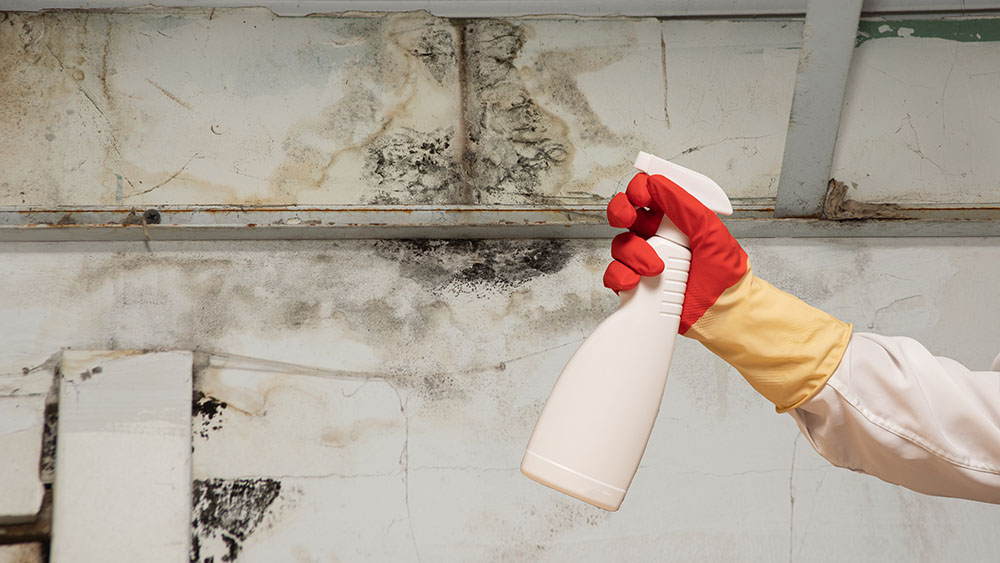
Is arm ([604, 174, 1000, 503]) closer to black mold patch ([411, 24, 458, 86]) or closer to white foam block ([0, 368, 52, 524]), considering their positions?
black mold patch ([411, 24, 458, 86])

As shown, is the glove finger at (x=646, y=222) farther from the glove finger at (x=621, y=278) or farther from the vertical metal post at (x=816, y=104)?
the vertical metal post at (x=816, y=104)

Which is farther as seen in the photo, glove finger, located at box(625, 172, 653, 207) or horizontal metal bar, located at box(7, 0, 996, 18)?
horizontal metal bar, located at box(7, 0, 996, 18)

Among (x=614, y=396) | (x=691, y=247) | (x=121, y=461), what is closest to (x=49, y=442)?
(x=121, y=461)

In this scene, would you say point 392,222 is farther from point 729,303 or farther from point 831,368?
point 831,368

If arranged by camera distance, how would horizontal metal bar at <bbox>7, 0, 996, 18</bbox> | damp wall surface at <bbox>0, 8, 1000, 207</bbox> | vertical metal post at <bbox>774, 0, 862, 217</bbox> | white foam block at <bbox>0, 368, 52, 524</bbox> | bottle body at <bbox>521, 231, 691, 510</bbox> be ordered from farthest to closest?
horizontal metal bar at <bbox>7, 0, 996, 18</bbox>
damp wall surface at <bbox>0, 8, 1000, 207</bbox>
white foam block at <bbox>0, 368, 52, 524</bbox>
vertical metal post at <bbox>774, 0, 862, 217</bbox>
bottle body at <bbox>521, 231, 691, 510</bbox>

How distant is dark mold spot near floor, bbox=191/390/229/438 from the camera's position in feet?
5.35

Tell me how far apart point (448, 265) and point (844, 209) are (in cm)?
88

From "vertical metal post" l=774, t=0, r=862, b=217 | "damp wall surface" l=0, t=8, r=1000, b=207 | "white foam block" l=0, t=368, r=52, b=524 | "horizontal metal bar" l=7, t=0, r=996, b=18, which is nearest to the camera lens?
"vertical metal post" l=774, t=0, r=862, b=217

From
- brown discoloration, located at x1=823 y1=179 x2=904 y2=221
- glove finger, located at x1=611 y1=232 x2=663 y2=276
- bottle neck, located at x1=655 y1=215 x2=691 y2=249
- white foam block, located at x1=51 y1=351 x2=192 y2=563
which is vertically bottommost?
white foam block, located at x1=51 y1=351 x2=192 y2=563

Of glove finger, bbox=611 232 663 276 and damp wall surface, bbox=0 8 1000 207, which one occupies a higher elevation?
damp wall surface, bbox=0 8 1000 207

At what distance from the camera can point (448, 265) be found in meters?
1.70

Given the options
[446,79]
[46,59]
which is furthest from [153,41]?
[446,79]

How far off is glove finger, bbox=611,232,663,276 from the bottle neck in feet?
0.09

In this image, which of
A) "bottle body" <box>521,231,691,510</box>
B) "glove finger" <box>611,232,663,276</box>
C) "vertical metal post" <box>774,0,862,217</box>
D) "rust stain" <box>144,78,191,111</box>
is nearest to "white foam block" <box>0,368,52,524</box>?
"rust stain" <box>144,78,191,111</box>
